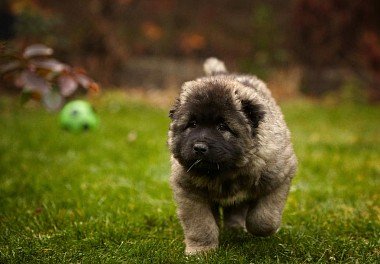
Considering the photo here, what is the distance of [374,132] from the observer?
851 centimetres

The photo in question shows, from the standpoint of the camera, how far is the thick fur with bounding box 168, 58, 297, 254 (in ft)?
10.7

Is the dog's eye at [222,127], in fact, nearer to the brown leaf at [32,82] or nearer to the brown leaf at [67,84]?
the brown leaf at [67,84]

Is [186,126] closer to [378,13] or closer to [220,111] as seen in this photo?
[220,111]

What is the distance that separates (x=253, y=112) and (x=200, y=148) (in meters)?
0.52

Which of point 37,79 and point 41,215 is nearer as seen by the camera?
point 37,79

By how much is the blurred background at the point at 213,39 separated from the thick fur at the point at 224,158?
8.49m

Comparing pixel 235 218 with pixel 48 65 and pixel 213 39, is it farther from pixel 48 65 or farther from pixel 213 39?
pixel 213 39

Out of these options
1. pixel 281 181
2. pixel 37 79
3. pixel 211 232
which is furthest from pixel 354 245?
pixel 37 79

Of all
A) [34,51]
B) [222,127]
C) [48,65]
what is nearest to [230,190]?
A: [222,127]

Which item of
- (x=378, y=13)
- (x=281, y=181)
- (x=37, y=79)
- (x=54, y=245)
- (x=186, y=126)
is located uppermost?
(x=378, y=13)

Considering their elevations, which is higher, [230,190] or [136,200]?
[230,190]

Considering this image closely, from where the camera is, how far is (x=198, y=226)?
3455 millimetres

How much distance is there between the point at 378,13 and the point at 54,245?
34.6 feet

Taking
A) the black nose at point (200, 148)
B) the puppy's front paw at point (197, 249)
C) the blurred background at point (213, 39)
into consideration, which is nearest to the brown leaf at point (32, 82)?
the black nose at point (200, 148)
